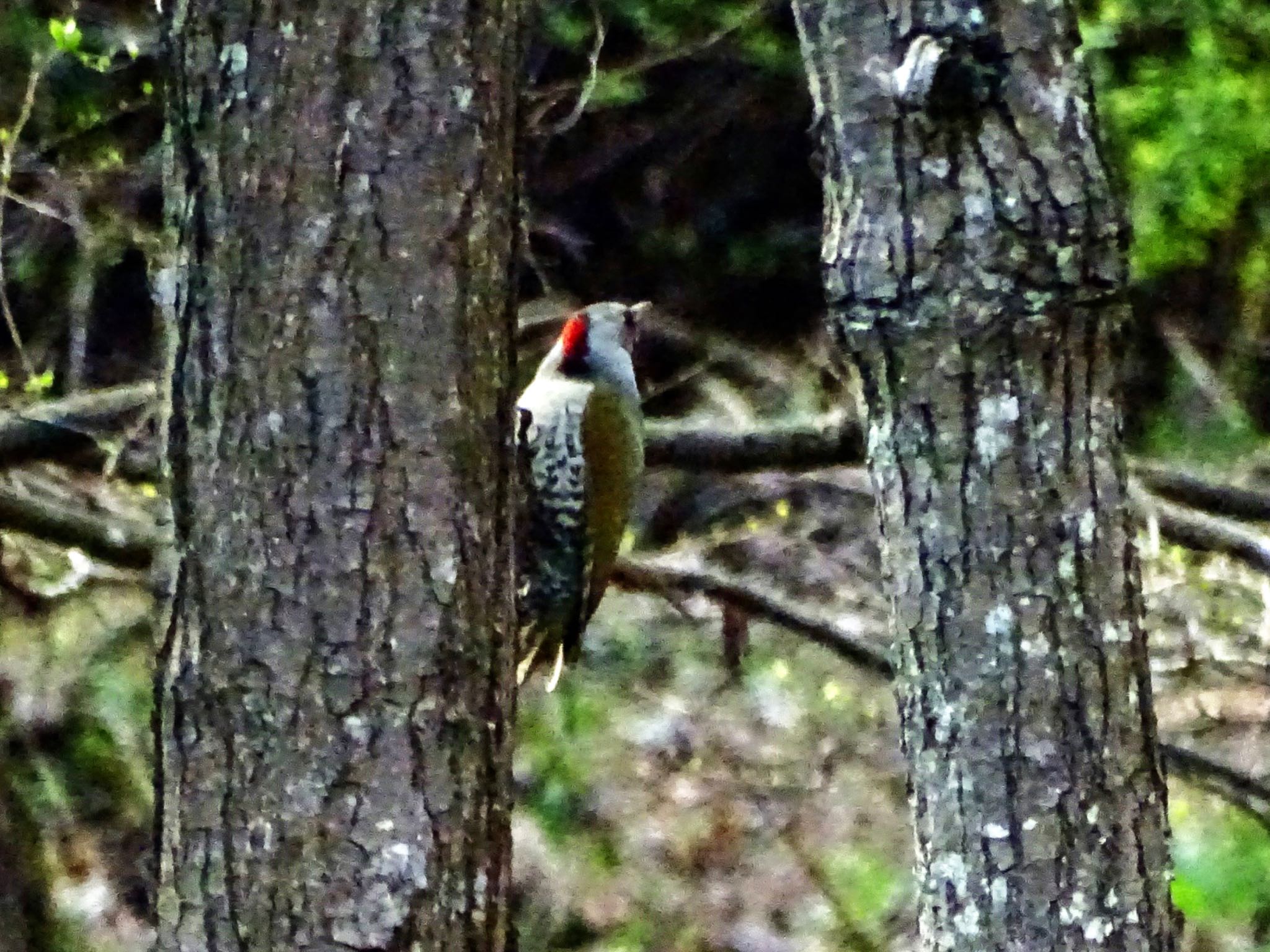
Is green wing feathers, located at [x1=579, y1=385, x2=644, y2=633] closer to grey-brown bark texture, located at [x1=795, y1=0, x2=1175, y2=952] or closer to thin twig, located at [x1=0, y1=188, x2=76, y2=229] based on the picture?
thin twig, located at [x1=0, y1=188, x2=76, y2=229]

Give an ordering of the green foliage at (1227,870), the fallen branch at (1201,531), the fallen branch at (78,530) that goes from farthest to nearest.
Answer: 1. the green foliage at (1227,870)
2. the fallen branch at (1201,531)
3. the fallen branch at (78,530)

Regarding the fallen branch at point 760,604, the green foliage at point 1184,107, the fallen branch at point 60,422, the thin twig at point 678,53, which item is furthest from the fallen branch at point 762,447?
the green foliage at point 1184,107

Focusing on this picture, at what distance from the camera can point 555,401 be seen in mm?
3467

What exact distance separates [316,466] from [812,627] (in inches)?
71.2

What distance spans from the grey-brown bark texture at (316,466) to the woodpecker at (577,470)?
172 cm

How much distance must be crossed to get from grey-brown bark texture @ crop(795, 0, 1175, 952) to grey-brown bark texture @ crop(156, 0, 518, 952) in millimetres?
456

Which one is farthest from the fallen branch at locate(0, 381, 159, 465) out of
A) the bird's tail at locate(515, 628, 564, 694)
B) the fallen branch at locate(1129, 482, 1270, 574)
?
the fallen branch at locate(1129, 482, 1270, 574)

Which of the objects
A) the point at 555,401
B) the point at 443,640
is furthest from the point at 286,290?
the point at 555,401

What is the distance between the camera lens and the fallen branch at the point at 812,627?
307 cm

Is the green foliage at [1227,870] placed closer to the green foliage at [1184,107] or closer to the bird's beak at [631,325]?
Result: the green foliage at [1184,107]

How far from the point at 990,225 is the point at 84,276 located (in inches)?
134

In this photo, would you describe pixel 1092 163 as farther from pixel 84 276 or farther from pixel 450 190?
pixel 84 276

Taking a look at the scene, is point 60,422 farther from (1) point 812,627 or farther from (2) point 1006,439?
(2) point 1006,439

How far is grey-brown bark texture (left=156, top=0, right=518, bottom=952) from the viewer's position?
163 cm
